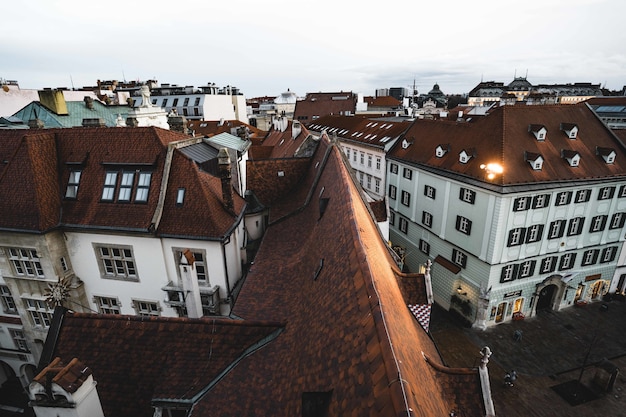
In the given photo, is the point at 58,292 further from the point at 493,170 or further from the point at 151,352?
the point at 493,170

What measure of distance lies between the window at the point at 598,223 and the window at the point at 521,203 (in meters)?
7.89

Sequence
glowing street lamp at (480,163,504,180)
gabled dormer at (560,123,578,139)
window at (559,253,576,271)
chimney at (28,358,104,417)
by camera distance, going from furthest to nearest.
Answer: window at (559,253,576,271), gabled dormer at (560,123,578,139), glowing street lamp at (480,163,504,180), chimney at (28,358,104,417)

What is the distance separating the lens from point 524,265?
27.4 metres

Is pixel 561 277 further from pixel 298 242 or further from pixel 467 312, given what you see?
pixel 298 242

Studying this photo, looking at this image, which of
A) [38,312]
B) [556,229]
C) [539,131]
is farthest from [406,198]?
[38,312]

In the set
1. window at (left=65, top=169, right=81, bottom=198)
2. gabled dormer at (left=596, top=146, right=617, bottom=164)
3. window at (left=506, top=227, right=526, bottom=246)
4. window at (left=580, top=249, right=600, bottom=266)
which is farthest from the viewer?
window at (left=580, top=249, right=600, bottom=266)

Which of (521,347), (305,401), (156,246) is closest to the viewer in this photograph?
(305,401)

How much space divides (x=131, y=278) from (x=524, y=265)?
2813 cm

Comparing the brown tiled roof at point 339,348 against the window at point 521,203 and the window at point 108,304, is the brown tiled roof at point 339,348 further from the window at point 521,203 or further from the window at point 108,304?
the window at point 521,203

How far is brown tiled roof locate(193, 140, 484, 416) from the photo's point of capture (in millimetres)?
5789

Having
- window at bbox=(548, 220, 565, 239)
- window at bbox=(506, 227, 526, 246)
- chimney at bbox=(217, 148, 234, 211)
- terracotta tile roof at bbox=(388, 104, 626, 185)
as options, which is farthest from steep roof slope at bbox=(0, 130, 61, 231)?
window at bbox=(548, 220, 565, 239)

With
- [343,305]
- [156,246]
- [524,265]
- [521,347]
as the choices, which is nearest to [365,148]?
[524,265]

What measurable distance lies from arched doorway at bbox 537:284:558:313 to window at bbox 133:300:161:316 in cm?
3071

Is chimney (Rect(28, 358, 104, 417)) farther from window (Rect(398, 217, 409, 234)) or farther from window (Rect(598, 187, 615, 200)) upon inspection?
window (Rect(598, 187, 615, 200))
